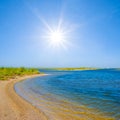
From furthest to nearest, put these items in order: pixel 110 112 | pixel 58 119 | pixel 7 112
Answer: pixel 110 112 → pixel 7 112 → pixel 58 119

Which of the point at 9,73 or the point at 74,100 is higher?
the point at 9,73

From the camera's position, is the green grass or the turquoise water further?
the green grass

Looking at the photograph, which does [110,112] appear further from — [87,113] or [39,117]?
[39,117]

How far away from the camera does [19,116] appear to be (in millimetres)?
9938

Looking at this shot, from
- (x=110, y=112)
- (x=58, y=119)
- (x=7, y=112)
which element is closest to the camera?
(x=58, y=119)

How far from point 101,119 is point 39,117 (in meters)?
4.35

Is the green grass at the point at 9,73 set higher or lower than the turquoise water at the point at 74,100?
higher

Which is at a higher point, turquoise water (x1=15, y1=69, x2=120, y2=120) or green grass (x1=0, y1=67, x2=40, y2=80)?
green grass (x1=0, y1=67, x2=40, y2=80)

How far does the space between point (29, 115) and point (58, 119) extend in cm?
214

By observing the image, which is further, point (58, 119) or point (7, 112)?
point (7, 112)

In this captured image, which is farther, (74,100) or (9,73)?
(9,73)

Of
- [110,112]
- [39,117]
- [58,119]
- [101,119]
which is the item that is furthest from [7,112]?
[110,112]

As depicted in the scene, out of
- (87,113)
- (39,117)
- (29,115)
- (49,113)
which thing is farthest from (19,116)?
(87,113)

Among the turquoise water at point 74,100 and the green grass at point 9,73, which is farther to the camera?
the green grass at point 9,73
